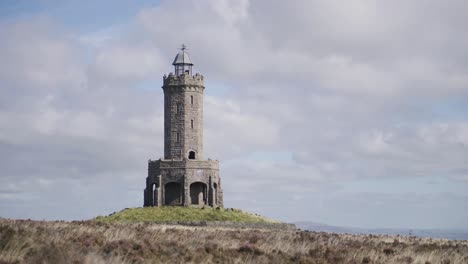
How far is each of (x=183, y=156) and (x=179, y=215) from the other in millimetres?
12069

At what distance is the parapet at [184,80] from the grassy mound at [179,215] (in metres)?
14.1

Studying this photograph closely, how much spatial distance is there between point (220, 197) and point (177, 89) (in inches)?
479

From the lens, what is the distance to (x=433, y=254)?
79.7 feet

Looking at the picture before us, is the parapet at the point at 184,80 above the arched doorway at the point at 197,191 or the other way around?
above

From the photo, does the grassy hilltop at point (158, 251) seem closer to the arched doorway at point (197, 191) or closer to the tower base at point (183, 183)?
the tower base at point (183, 183)

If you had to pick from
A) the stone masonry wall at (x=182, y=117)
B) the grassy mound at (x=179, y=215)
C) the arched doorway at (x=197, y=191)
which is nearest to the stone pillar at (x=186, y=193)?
the arched doorway at (x=197, y=191)

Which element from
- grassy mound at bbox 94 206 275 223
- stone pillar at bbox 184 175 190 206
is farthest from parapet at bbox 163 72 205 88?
grassy mound at bbox 94 206 275 223

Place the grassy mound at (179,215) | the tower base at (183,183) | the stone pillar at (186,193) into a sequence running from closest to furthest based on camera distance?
the grassy mound at (179,215) < the stone pillar at (186,193) < the tower base at (183,183)

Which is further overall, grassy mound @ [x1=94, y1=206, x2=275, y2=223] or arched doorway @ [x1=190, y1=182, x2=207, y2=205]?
arched doorway @ [x1=190, y1=182, x2=207, y2=205]

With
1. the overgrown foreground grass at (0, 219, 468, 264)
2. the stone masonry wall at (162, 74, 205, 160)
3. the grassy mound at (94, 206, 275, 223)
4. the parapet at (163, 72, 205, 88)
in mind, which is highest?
the parapet at (163, 72, 205, 88)

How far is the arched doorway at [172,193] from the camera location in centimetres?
7288

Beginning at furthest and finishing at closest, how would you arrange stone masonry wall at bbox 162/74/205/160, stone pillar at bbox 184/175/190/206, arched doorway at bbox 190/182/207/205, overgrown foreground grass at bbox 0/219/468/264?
stone masonry wall at bbox 162/74/205/160 → arched doorway at bbox 190/182/207/205 → stone pillar at bbox 184/175/190/206 → overgrown foreground grass at bbox 0/219/468/264

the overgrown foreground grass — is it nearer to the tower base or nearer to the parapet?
the tower base

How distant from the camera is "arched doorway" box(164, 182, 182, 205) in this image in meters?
72.9
